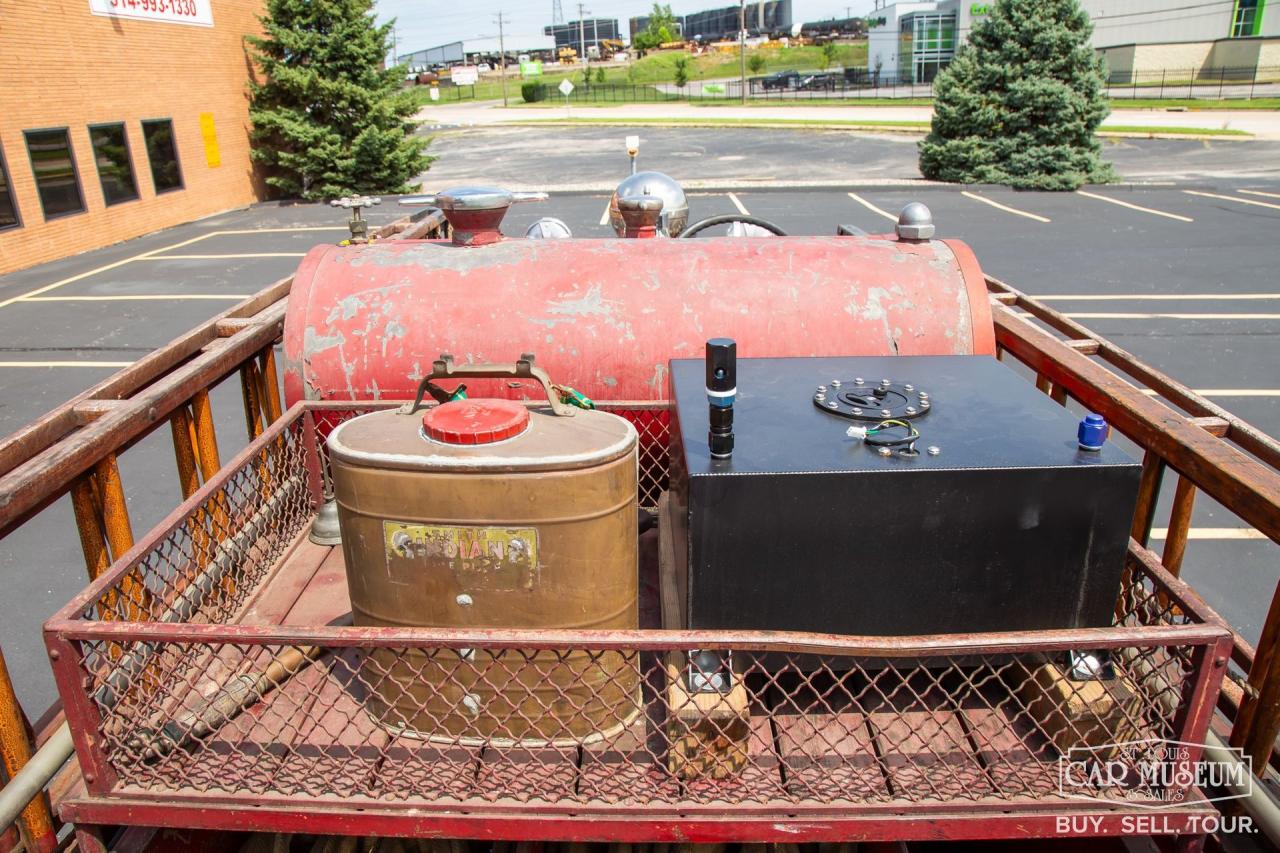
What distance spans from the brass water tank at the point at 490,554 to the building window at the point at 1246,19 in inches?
2455

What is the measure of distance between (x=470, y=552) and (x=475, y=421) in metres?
0.35

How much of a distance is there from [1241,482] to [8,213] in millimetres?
16647

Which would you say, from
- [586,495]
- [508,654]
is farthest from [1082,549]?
[508,654]

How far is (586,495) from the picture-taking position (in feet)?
7.50

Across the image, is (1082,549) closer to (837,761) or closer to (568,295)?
(837,761)

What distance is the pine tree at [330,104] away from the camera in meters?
19.0

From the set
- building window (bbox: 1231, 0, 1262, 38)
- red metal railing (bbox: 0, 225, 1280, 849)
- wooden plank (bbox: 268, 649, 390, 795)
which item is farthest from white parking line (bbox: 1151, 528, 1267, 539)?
building window (bbox: 1231, 0, 1262, 38)

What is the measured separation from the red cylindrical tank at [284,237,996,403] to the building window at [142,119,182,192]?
16.1 meters

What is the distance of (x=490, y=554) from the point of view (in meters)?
2.30

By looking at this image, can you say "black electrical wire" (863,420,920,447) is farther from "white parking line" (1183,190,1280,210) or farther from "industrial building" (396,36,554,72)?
"industrial building" (396,36,554,72)

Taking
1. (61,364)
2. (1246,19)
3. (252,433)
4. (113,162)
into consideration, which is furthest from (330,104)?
(1246,19)

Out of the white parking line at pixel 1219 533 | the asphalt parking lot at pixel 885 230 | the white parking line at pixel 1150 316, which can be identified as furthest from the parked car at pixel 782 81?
the white parking line at pixel 1219 533

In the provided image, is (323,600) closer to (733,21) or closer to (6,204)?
(6,204)

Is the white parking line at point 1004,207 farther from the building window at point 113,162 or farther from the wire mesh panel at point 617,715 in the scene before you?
the building window at point 113,162
